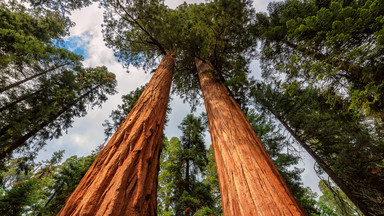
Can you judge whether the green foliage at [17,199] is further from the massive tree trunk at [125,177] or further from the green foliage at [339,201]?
the green foliage at [339,201]

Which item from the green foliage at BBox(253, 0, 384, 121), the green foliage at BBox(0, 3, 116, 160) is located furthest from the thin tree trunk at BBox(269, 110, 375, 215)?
the green foliage at BBox(0, 3, 116, 160)

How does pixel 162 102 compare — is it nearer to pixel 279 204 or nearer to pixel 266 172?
pixel 266 172

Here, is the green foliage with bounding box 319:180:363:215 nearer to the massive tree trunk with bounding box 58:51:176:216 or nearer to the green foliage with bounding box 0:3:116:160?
the massive tree trunk with bounding box 58:51:176:216

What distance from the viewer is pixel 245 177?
3.60 feet

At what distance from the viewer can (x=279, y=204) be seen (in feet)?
2.79

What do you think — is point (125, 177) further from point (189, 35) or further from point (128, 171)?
point (189, 35)

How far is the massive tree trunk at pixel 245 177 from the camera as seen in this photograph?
87 centimetres

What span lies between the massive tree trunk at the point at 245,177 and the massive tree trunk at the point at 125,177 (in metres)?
0.63

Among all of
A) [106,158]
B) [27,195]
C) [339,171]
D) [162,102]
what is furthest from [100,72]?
[339,171]

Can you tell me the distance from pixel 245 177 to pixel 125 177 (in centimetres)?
91

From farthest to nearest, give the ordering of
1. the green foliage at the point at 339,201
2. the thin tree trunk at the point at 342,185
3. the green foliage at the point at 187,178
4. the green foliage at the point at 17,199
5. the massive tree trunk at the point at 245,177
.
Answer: the green foliage at the point at 17,199
the green foliage at the point at 187,178
the thin tree trunk at the point at 342,185
the green foliage at the point at 339,201
the massive tree trunk at the point at 245,177

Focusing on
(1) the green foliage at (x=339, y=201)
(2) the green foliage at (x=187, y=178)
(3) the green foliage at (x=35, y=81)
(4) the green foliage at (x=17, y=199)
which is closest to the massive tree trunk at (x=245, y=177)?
(1) the green foliage at (x=339, y=201)

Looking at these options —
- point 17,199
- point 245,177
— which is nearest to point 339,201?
point 245,177

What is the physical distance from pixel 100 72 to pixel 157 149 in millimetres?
13675
